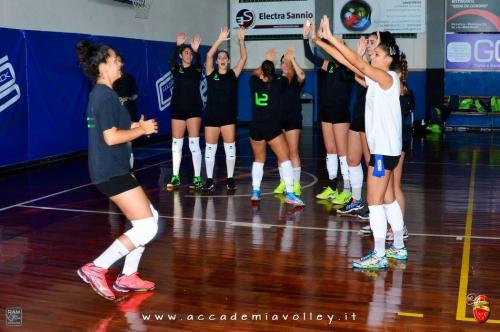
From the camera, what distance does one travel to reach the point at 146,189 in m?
10.2

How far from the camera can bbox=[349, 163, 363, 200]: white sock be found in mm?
8250

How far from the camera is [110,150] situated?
501 cm

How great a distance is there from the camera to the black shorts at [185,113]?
998 cm

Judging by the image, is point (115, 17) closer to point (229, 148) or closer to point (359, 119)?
point (229, 148)

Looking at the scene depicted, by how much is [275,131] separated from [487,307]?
4144mm

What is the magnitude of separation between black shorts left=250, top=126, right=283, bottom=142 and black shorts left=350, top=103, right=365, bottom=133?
123 centimetres

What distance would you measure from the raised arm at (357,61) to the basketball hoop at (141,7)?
1127 centimetres

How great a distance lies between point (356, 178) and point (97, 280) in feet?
13.4

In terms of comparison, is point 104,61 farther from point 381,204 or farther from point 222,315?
point 381,204

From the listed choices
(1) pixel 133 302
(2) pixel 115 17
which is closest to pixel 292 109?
(1) pixel 133 302

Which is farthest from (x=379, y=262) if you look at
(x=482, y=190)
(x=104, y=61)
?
(x=482, y=190)

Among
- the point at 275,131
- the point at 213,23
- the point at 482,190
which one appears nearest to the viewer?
the point at 275,131

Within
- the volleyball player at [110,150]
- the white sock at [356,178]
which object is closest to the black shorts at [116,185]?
the volleyball player at [110,150]

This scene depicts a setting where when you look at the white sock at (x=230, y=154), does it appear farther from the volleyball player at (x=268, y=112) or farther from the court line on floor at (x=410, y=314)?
the court line on floor at (x=410, y=314)
